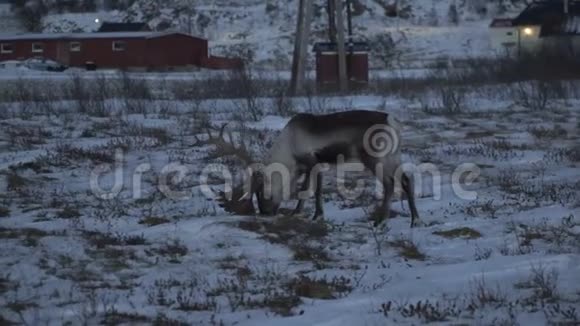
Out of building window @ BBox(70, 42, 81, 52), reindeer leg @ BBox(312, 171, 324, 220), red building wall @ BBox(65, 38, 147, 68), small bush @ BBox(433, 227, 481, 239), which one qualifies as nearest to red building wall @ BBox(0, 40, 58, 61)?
building window @ BBox(70, 42, 81, 52)

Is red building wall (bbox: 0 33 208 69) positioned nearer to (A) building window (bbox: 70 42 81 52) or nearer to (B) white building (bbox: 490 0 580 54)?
(A) building window (bbox: 70 42 81 52)

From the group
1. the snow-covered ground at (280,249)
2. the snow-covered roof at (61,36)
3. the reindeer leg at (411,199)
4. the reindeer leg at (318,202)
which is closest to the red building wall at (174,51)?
the snow-covered roof at (61,36)

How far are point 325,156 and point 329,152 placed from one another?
0.24 feet

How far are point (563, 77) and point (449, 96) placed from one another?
803cm

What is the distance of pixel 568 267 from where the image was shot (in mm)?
7102

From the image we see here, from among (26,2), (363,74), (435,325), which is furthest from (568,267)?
(26,2)

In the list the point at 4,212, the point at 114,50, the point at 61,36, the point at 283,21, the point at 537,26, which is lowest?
the point at 4,212

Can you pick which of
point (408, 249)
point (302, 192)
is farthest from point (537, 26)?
point (408, 249)

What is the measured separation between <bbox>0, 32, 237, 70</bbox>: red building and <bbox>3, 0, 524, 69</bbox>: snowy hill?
12.5 feet

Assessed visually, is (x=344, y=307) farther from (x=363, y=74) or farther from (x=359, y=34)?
(x=359, y=34)

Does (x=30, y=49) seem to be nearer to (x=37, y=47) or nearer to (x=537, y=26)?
(x=37, y=47)

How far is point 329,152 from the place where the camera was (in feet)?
33.0

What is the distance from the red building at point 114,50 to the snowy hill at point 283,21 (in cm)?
382

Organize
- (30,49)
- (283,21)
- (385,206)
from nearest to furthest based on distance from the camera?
(385,206) < (30,49) < (283,21)
